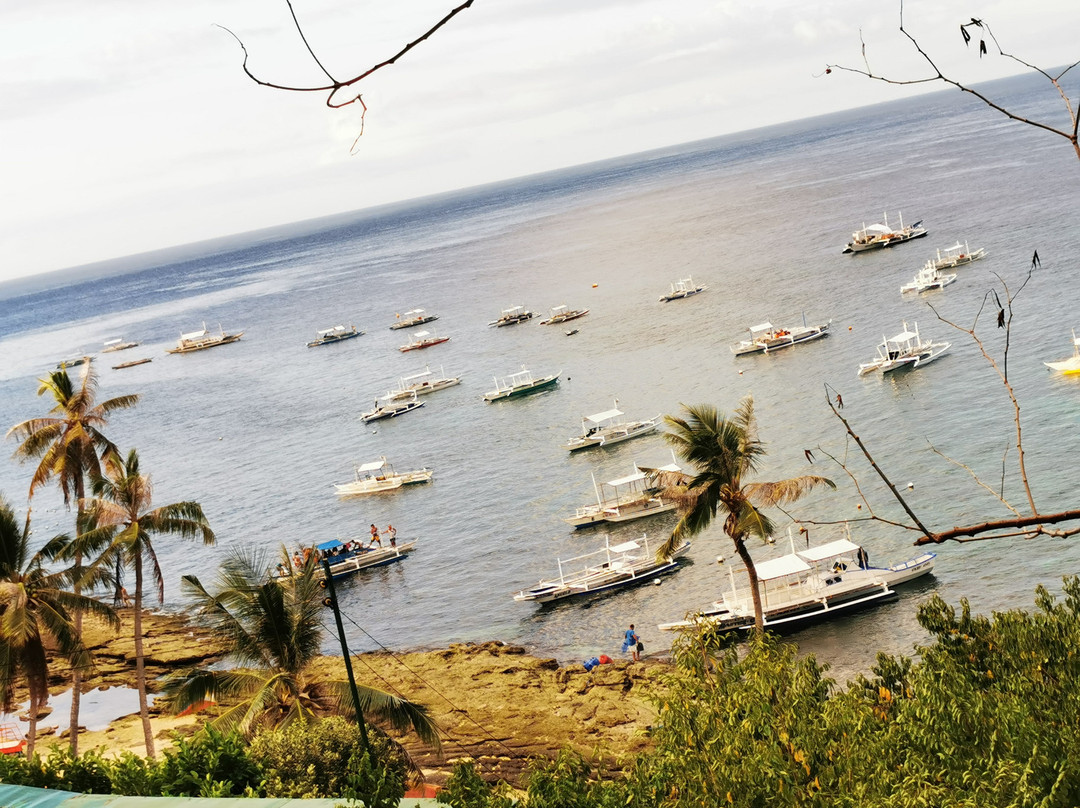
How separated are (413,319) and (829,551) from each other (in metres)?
86.1

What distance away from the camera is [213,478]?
243 ft

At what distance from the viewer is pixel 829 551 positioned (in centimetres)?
3956

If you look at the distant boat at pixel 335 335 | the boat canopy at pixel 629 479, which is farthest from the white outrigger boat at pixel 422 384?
the boat canopy at pixel 629 479

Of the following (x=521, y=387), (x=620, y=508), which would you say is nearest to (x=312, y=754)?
(x=620, y=508)

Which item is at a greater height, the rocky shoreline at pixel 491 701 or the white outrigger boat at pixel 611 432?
the white outrigger boat at pixel 611 432

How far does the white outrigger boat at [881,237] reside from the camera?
101 metres

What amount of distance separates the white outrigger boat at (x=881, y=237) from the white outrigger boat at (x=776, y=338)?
30.7 meters

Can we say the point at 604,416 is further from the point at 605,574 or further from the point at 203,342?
the point at 203,342

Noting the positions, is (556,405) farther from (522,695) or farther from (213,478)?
(522,695)

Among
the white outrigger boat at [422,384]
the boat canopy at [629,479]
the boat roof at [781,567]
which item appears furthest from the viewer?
the white outrigger boat at [422,384]

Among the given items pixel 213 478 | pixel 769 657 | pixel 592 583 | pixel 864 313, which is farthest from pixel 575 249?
pixel 769 657

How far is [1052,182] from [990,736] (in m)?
120

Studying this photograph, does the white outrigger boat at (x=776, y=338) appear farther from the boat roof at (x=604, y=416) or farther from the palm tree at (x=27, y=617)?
the palm tree at (x=27, y=617)

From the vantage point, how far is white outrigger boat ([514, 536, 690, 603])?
43.8 metres
